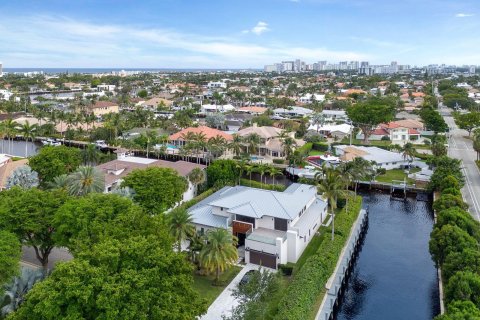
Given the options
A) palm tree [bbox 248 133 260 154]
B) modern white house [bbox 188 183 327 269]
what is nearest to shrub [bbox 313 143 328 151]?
palm tree [bbox 248 133 260 154]

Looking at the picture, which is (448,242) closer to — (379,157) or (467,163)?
(379,157)

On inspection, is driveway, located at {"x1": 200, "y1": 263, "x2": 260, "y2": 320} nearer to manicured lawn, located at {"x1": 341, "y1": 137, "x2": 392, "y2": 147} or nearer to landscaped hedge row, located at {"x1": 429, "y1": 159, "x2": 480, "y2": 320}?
landscaped hedge row, located at {"x1": 429, "y1": 159, "x2": 480, "y2": 320}

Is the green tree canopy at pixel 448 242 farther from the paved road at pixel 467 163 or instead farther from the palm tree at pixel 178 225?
the palm tree at pixel 178 225

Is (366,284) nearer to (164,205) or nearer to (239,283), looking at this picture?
(239,283)

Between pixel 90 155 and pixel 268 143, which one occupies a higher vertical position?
pixel 268 143

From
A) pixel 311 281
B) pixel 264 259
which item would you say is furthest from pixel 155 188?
pixel 311 281

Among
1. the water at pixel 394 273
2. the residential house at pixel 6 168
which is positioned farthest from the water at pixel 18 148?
the water at pixel 394 273

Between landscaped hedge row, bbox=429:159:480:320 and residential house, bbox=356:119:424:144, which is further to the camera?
residential house, bbox=356:119:424:144

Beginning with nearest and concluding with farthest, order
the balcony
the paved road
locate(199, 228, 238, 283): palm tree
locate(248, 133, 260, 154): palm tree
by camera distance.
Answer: locate(199, 228, 238, 283): palm tree → the balcony → the paved road → locate(248, 133, 260, 154): palm tree
